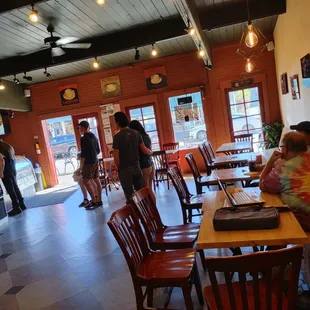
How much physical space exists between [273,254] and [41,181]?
28.5 ft

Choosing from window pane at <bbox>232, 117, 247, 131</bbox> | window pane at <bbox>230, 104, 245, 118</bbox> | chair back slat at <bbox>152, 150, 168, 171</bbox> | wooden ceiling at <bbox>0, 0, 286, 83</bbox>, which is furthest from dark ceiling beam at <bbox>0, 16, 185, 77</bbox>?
window pane at <bbox>232, 117, 247, 131</bbox>

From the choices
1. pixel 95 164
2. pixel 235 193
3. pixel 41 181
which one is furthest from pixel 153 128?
pixel 235 193

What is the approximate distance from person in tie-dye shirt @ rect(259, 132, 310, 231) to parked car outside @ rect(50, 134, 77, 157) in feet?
28.6

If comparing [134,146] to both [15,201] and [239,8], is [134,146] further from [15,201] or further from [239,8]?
[15,201]

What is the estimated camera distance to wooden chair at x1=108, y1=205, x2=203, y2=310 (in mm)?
1940

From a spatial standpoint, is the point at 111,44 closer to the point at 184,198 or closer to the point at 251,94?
the point at 184,198

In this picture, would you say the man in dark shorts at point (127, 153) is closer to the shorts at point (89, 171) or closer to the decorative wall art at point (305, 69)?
the shorts at point (89, 171)

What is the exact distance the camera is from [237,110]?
7.86 metres

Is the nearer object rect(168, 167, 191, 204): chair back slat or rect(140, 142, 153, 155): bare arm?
Answer: rect(168, 167, 191, 204): chair back slat

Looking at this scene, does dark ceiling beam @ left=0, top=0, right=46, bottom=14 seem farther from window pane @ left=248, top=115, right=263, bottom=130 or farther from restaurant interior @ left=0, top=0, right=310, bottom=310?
window pane @ left=248, top=115, right=263, bottom=130

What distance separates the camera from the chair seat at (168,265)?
1.99 m

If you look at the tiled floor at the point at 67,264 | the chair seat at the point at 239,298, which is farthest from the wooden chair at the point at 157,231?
the chair seat at the point at 239,298

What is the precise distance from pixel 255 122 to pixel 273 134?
875 mm

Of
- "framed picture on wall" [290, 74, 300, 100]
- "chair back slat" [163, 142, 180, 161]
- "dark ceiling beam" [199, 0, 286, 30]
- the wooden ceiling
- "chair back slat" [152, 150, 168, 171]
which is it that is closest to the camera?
the wooden ceiling
